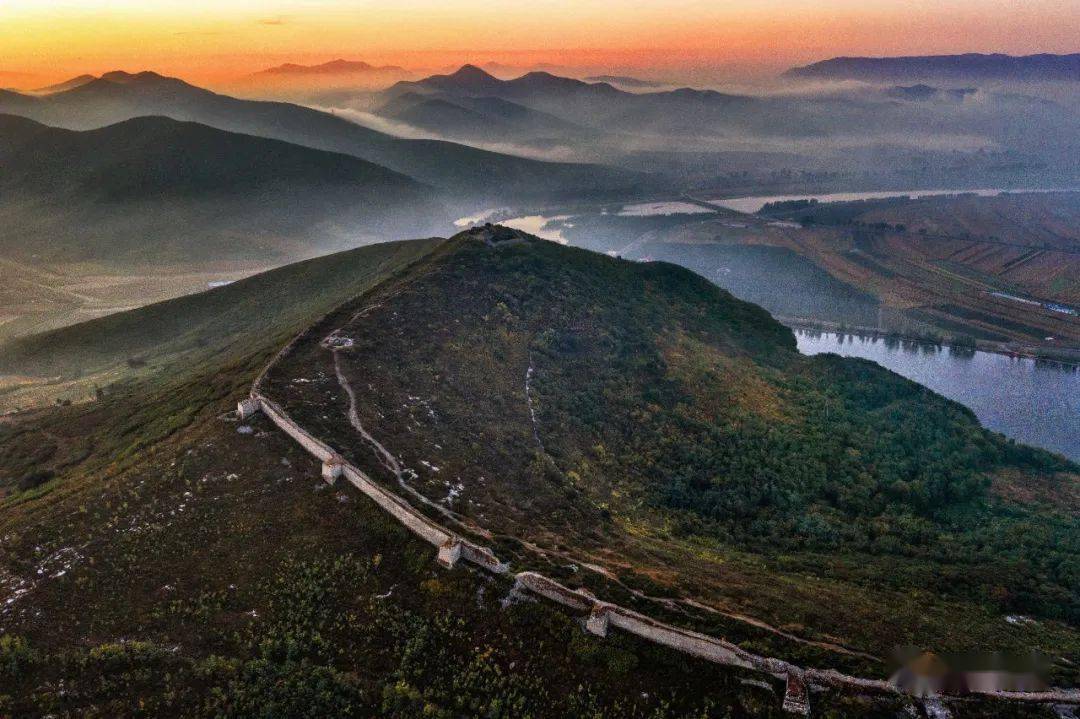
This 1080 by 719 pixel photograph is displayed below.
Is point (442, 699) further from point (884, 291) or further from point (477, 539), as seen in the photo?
point (884, 291)

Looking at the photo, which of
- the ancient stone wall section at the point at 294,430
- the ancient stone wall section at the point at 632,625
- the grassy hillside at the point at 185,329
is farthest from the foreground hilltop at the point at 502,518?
the grassy hillside at the point at 185,329

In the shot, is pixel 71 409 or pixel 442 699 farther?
pixel 71 409

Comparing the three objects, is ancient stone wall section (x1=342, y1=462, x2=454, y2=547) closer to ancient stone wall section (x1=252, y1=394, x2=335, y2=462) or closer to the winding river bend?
ancient stone wall section (x1=252, y1=394, x2=335, y2=462)

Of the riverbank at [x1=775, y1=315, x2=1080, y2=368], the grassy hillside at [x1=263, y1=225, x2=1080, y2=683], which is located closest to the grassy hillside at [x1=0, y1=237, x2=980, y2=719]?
the grassy hillside at [x1=263, y1=225, x2=1080, y2=683]

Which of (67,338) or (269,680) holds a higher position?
(269,680)

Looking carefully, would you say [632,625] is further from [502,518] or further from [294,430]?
[294,430]

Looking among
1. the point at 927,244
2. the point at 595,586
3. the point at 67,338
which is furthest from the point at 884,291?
the point at 67,338
